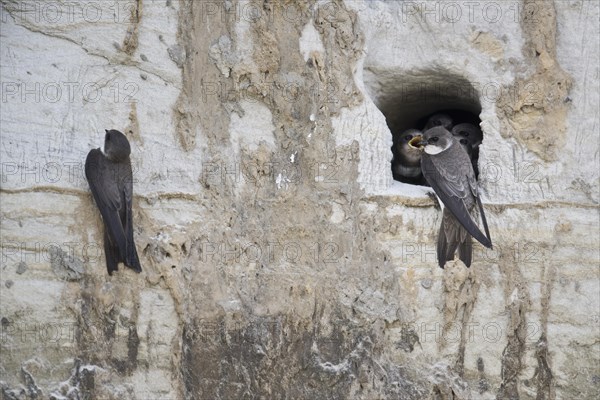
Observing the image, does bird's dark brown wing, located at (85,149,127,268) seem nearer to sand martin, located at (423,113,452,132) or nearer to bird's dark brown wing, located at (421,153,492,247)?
bird's dark brown wing, located at (421,153,492,247)

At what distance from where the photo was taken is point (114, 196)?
496 cm

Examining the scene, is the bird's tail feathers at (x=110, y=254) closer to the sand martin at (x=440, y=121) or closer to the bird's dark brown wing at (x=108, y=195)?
the bird's dark brown wing at (x=108, y=195)

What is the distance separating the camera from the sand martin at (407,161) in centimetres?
586

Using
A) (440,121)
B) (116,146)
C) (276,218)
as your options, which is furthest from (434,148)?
(116,146)

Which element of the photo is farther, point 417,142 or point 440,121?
point 440,121

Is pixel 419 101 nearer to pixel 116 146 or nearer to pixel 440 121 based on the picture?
pixel 440 121

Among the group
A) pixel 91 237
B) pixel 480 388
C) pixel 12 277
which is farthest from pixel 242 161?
pixel 480 388

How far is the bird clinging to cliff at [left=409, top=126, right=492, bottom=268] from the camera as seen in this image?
511 cm

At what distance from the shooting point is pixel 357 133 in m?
5.31

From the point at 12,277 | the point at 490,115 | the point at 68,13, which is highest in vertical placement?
the point at 68,13

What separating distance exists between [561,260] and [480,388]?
0.65 m

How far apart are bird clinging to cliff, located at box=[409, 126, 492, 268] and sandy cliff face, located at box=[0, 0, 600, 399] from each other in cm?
8

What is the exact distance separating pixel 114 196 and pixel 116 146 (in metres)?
0.22

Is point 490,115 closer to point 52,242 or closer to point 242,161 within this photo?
point 242,161
